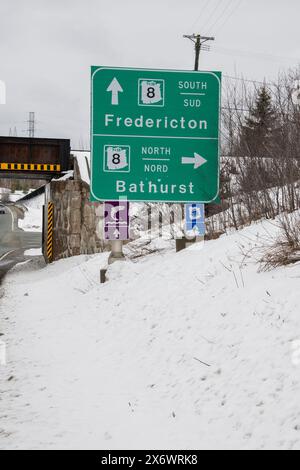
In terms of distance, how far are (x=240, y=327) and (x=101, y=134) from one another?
299 inches

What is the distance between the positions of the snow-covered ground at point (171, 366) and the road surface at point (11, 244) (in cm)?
1194

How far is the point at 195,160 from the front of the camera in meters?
12.3

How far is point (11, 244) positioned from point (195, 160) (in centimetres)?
2800

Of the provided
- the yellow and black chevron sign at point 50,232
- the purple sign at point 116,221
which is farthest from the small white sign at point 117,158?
the yellow and black chevron sign at point 50,232

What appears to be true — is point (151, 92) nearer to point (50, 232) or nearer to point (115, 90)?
point (115, 90)

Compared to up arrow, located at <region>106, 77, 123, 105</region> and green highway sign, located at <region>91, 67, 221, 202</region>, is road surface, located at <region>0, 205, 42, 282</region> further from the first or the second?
up arrow, located at <region>106, 77, 123, 105</region>

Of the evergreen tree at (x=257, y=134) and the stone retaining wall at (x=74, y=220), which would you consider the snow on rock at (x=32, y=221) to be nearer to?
the stone retaining wall at (x=74, y=220)

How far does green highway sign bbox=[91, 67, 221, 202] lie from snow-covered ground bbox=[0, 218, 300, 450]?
256 centimetres

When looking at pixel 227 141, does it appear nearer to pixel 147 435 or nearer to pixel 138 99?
pixel 138 99

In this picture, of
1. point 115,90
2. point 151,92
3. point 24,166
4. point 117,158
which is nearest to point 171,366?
point 117,158

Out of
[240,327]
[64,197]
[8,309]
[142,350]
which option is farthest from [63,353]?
[64,197]

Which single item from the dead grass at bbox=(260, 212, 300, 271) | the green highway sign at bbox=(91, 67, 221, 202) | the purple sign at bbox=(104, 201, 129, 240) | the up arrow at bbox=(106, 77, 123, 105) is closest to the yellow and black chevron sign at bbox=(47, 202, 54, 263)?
the purple sign at bbox=(104, 201, 129, 240)

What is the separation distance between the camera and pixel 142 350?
721 cm

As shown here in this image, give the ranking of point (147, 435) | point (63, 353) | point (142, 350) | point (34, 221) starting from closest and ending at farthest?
point (147, 435), point (142, 350), point (63, 353), point (34, 221)
